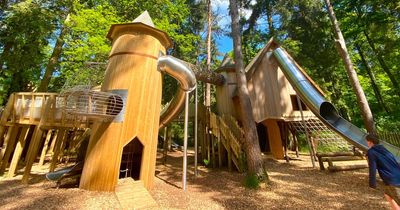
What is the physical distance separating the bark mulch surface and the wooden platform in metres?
0.19

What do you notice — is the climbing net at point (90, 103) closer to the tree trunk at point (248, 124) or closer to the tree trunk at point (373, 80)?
the tree trunk at point (248, 124)

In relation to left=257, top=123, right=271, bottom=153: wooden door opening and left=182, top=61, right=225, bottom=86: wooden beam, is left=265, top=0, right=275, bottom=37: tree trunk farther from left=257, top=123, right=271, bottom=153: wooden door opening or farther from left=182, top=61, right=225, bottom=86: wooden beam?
left=182, top=61, right=225, bottom=86: wooden beam

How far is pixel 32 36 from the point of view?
43.3 ft

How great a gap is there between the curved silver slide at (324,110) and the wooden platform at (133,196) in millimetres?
7238

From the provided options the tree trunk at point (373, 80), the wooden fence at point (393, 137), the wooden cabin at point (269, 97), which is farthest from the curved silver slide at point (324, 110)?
the tree trunk at point (373, 80)

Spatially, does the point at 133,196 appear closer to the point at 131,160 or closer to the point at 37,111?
the point at 131,160

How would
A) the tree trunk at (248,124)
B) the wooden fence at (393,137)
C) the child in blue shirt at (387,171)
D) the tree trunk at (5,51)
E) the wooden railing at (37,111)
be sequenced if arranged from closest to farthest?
the child in blue shirt at (387,171)
the wooden railing at (37,111)
the tree trunk at (248,124)
the tree trunk at (5,51)
the wooden fence at (393,137)

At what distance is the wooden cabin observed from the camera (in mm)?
12734

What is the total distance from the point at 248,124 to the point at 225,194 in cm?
270

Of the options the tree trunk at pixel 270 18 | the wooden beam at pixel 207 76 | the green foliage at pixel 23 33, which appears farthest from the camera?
the tree trunk at pixel 270 18

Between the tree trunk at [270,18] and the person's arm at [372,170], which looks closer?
the person's arm at [372,170]

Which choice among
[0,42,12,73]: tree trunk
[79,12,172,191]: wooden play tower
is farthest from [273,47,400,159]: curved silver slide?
[0,42,12,73]: tree trunk

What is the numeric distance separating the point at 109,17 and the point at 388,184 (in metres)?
13.6

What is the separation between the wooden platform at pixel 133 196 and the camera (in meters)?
5.46
